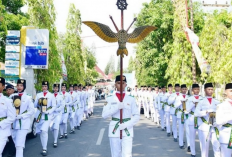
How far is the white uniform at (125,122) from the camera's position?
5.46m

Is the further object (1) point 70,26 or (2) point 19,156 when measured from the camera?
(1) point 70,26

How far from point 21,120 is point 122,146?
9.35 feet

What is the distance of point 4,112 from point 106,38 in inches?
99.4

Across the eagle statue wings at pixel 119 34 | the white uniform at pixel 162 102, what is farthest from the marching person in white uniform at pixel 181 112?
the eagle statue wings at pixel 119 34

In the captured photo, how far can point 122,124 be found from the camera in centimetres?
544

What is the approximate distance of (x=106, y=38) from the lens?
5746 millimetres

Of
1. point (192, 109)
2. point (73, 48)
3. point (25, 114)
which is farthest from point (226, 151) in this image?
point (73, 48)

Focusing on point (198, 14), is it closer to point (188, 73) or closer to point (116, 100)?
point (188, 73)

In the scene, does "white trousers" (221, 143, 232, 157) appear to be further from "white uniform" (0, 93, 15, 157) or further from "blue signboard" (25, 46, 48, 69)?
"blue signboard" (25, 46, 48, 69)

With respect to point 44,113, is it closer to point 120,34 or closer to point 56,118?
point 56,118

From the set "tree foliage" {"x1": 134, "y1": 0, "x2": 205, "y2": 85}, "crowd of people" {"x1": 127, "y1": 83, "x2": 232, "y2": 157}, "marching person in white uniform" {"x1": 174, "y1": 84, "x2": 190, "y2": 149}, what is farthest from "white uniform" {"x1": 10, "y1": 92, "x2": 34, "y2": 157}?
"tree foliage" {"x1": 134, "y1": 0, "x2": 205, "y2": 85}

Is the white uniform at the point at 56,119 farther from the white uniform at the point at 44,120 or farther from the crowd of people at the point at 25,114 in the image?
the white uniform at the point at 44,120

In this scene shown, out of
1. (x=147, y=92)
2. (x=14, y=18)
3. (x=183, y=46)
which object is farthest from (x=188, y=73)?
(x=14, y=18)

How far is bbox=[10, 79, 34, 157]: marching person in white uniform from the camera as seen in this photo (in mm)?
6918
